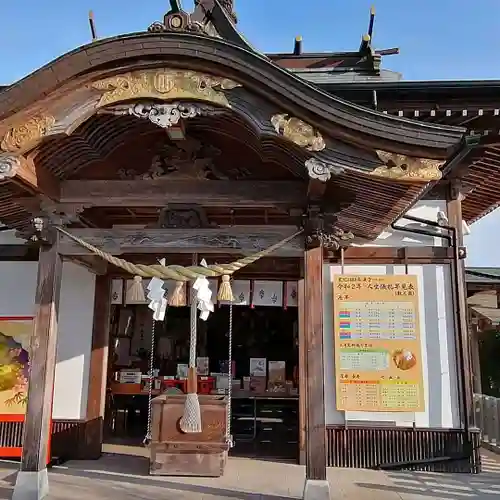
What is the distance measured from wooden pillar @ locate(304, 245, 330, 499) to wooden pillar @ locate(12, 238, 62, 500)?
2.77 meters

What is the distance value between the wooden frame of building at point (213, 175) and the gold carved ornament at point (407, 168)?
0.4 inches

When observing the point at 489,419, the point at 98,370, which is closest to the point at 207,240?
the point at 98,370

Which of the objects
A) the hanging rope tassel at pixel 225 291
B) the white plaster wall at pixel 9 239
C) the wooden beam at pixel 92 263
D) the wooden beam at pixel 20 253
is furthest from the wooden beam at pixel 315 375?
the white plaster wall at pixel 9 239

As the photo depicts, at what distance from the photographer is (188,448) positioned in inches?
260

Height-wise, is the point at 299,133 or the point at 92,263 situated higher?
the point at 299,133

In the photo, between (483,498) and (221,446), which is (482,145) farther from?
(221,446)

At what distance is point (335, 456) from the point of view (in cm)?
699

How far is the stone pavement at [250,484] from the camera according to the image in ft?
18.8

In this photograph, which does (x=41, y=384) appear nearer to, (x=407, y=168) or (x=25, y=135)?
(x=25, y=135)

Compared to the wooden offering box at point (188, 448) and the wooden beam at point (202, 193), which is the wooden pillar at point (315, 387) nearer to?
the wooden beam at point (202, 193)

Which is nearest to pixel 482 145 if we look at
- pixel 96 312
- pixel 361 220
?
pixel 361 220

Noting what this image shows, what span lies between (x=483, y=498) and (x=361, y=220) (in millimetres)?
3427

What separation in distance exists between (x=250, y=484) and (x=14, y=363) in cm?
387

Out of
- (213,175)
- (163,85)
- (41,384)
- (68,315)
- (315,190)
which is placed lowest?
(41,384)
